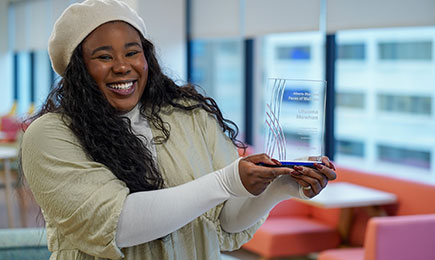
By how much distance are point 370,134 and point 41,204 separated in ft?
34.0

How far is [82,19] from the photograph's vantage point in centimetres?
158

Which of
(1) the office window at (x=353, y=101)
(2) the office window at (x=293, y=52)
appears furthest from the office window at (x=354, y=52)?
(2) the office window at (x=293, y=52)

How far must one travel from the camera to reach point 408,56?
977 cm

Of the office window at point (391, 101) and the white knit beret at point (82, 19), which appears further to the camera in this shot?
the office window at point (391, 101)

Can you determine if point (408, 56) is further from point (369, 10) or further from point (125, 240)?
point (125, 240)

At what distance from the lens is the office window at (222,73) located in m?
8.48

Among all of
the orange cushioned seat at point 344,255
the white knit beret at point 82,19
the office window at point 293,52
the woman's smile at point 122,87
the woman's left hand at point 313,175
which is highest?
the office window at point 293,52

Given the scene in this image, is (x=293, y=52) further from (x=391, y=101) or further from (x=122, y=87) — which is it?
(x=122, y=87)

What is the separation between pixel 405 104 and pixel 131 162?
30.9 ft

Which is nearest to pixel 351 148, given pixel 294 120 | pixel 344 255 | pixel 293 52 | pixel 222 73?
pixel 293 52

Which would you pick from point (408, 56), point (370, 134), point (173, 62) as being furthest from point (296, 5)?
point (370, 134)

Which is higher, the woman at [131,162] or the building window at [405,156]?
the woman at [131,162]

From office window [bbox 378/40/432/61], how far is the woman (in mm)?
8460

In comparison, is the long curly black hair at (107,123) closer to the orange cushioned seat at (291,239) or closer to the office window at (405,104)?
the orange cushioned seat at (291,239)
